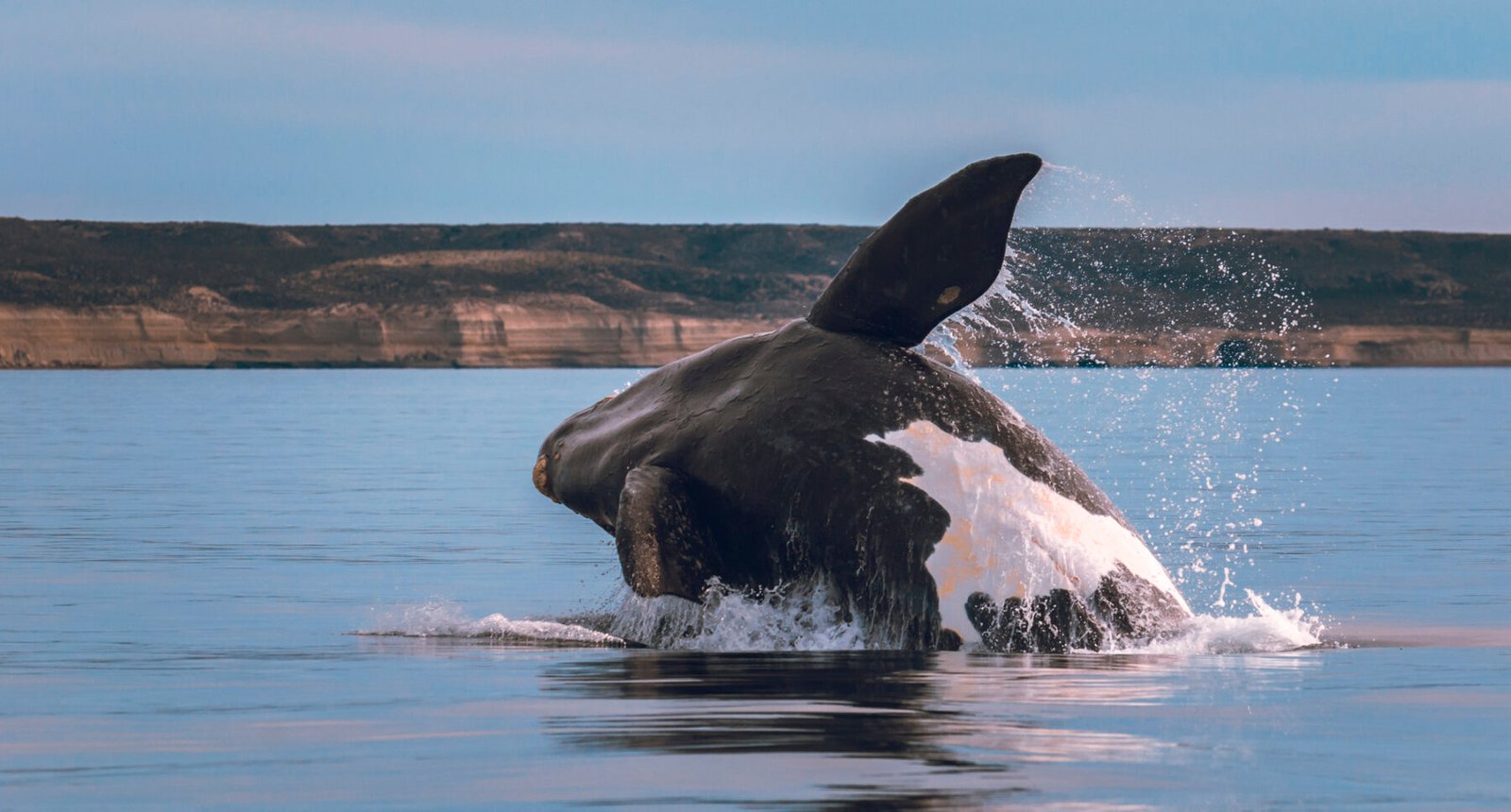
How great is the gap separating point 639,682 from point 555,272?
174549mm

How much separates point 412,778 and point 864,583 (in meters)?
4.01

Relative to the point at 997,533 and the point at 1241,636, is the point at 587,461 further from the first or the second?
the point at 1241,636

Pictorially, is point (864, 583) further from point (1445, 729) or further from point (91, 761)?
point (91, 761)

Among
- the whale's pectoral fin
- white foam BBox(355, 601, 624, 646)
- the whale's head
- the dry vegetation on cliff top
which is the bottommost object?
white foam BBox(355, 601, 624, 646)

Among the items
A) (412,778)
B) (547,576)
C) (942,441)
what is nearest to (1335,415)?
(547,576)

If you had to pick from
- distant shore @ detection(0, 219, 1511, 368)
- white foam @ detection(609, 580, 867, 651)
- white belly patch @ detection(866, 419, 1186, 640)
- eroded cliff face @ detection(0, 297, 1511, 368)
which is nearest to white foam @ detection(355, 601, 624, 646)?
white foam @ detection(609, 580, 867, 651)

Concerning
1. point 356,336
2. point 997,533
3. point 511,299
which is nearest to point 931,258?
point 997,533

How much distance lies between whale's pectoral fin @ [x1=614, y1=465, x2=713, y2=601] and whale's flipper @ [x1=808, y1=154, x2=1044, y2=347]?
150 cm

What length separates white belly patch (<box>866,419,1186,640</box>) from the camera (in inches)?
448

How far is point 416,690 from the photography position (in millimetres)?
10695

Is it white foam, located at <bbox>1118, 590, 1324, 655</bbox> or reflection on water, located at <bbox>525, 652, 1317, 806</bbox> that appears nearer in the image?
reflection on water, located at <bbox>525, 652, 1317, 806</bbox>

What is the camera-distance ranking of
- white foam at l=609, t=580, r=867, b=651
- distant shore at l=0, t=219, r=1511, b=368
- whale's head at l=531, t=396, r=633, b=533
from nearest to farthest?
1. white foam at l=609, t=580, r=867, b=651
2. whale's head at l=531, t=396, r=633, b=533
3. distant shore at l=0, t=219, r=1511, b=368

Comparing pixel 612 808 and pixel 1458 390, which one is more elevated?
pixel 1458 390

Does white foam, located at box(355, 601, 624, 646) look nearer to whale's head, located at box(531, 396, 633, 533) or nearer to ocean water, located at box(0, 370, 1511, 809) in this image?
ocean water, located at box(0, 370, 1511, 809)
